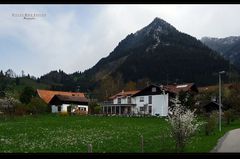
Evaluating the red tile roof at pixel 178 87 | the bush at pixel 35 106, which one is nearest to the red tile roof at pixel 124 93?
the red tile roof at pixel 178 87

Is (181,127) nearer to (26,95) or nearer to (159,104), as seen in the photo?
(26,95)

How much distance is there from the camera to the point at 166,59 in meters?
64.9

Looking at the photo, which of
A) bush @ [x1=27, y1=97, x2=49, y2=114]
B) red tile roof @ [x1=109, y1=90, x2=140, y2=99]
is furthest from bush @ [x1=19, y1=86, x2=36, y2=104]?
red tile roof @ [x1=109, y1=90, x2=140, y2=99]

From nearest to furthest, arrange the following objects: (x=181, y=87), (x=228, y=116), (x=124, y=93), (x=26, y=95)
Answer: (x=228, y=116) → (x=26, y=95) → (x=181, y=87) → (x=124, y=93)

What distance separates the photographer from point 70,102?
272 feet

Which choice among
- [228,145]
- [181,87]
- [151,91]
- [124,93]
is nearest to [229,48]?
[181,87]

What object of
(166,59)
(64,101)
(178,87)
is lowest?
(64,101)

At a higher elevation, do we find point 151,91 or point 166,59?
point 166,59

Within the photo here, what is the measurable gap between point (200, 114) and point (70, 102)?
94.5 ft

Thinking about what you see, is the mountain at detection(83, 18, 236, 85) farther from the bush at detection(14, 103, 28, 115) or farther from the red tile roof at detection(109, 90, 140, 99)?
the bush at detection(14, 103, 28, 115)

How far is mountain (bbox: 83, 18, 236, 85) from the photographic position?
5847cm

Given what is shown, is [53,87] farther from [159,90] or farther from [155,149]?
[155,149]

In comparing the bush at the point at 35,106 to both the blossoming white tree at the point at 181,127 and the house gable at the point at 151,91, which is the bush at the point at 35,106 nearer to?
the house gable at the point at 151,91

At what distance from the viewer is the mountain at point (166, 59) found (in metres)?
58.5
